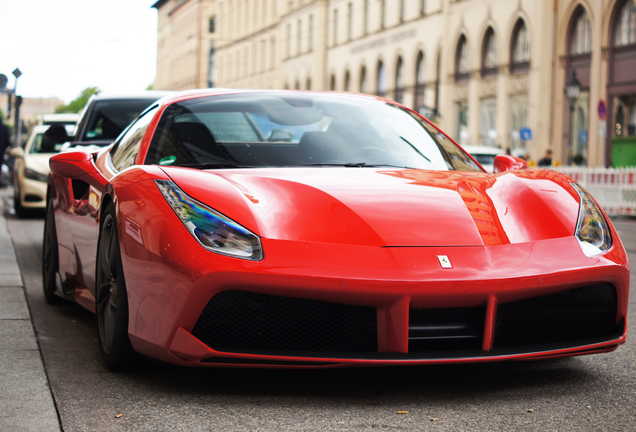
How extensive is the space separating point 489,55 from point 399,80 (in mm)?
8874

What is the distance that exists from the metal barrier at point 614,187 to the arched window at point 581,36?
12195 millimetres

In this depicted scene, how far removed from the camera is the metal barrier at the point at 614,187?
19.6m

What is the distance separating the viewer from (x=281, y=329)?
9.97ft

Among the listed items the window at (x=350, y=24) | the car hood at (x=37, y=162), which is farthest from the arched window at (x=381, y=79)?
the car hood at (x=37, y=162)

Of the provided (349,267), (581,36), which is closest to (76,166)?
(349,267)

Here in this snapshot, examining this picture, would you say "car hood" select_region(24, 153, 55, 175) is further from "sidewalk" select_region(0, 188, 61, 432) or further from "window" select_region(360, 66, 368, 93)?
"window" select_region(360, 66, 368, 93)

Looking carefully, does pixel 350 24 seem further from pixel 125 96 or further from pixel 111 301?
pixel 111 301

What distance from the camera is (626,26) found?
97.9 feet

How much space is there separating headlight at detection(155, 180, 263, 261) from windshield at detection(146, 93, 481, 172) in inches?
25.4

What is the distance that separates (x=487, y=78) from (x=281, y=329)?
36.2 m

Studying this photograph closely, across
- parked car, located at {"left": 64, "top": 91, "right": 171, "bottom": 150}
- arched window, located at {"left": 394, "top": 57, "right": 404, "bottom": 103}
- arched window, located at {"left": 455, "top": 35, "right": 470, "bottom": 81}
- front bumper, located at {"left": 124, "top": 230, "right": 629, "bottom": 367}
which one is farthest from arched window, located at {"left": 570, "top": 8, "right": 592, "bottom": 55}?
front bumper, located at {"left": 124, "top": 230, "right": 629, "bottom": 367}

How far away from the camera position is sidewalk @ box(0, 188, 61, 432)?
2.79m

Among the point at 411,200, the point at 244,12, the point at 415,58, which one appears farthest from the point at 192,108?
the point at 244,12

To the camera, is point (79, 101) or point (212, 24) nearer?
point (212, 24)
